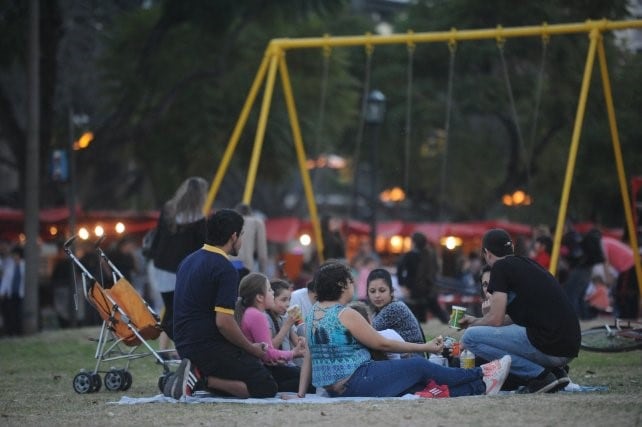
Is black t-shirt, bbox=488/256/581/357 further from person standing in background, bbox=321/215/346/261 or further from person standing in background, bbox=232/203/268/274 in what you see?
person standing in background, bbox=321/215/346/261

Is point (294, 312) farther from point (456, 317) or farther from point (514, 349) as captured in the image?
point (514, 349)

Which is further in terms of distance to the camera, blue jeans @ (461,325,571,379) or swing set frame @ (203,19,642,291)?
swing set frame @ (203,19,642,291)

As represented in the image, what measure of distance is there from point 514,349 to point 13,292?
16.5 metres

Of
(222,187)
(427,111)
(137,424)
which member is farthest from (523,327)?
(222,187)

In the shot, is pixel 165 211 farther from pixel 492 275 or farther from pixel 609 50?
pixel 609 50

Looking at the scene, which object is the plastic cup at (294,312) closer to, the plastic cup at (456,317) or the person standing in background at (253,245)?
the plastic cup at (456,317)

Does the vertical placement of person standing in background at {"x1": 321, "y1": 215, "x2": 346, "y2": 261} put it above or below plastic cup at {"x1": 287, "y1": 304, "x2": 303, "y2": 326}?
above

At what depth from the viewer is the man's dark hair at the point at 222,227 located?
11758 millimetres

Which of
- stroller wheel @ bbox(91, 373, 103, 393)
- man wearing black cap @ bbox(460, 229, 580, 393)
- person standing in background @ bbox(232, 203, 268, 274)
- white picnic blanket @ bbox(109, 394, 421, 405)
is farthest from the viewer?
person standing in background @ bbox(232, 203, 268, 274)

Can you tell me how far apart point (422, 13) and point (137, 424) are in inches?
1573

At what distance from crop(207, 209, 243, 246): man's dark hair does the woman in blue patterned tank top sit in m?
0.76

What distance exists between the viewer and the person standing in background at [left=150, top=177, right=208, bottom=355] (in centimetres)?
1491

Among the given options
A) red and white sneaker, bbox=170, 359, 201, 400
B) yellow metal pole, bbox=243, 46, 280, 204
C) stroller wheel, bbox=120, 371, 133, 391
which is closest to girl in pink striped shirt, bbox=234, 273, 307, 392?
red and white sneaker, bbox=170, 359, 201, 400

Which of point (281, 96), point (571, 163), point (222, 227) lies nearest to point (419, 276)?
point (571, 163)
